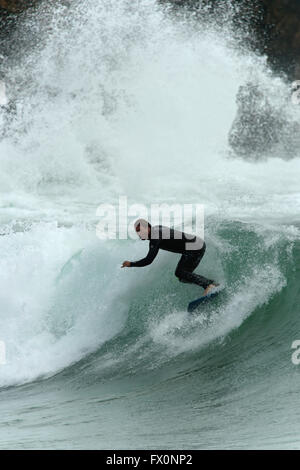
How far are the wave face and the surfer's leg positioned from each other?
0.35 metres

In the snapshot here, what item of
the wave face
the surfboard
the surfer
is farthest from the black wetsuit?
the wave face

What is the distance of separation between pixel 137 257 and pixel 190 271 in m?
1.39

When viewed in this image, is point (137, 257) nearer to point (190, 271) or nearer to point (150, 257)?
point (190, 271)

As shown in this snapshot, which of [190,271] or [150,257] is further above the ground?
[150,257]

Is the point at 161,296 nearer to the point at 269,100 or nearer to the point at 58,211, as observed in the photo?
the point at 58,211

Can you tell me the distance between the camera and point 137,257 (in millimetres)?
8789

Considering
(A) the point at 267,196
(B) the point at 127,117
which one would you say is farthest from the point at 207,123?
(A) the point at 267,196

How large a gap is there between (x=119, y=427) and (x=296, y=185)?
39.6 ft

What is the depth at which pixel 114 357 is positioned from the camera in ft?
24.5

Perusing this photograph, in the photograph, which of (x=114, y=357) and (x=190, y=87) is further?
(x=190, y=87)
